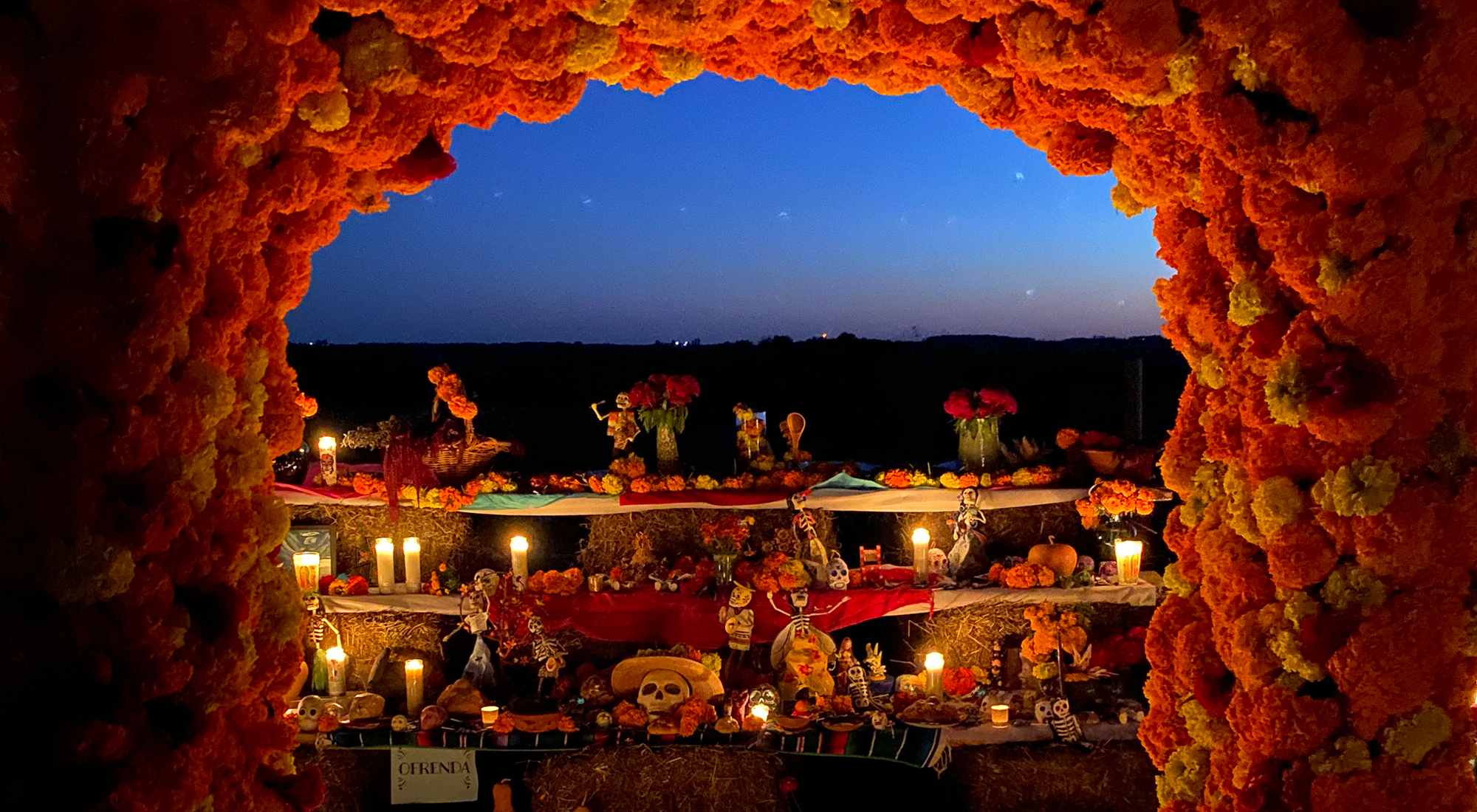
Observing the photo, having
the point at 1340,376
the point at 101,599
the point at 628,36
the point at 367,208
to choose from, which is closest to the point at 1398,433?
the point at 1340,376

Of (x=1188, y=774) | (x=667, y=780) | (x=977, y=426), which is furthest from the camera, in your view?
(x=977, y=426)

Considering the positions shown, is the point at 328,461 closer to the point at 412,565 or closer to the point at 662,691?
the point at 412,565

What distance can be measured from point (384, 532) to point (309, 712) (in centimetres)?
102

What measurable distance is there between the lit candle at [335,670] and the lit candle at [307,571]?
353 mm

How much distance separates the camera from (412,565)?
582 centimetres

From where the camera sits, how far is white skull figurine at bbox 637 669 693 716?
5.44 m

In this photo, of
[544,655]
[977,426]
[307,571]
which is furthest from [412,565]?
[977,426]

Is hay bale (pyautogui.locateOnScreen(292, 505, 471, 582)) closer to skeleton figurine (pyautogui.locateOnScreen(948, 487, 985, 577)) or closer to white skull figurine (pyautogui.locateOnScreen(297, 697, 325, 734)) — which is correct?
white skull figurine (pyautogui.locateOnScreen(297, 697, 325, 734))

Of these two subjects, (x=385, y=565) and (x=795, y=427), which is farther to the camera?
Result: (x=795, y=427)

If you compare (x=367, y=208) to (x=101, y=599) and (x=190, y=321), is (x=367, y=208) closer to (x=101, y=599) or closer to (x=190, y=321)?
(x=190, y=321)

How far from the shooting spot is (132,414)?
2.51 m

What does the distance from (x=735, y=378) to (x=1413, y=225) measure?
19.1 m

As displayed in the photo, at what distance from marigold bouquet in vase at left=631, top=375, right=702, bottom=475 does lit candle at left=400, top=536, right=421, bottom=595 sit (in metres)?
1.40

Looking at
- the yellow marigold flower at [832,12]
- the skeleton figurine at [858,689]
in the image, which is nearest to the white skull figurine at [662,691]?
the skeleton figurine at [858,689]
